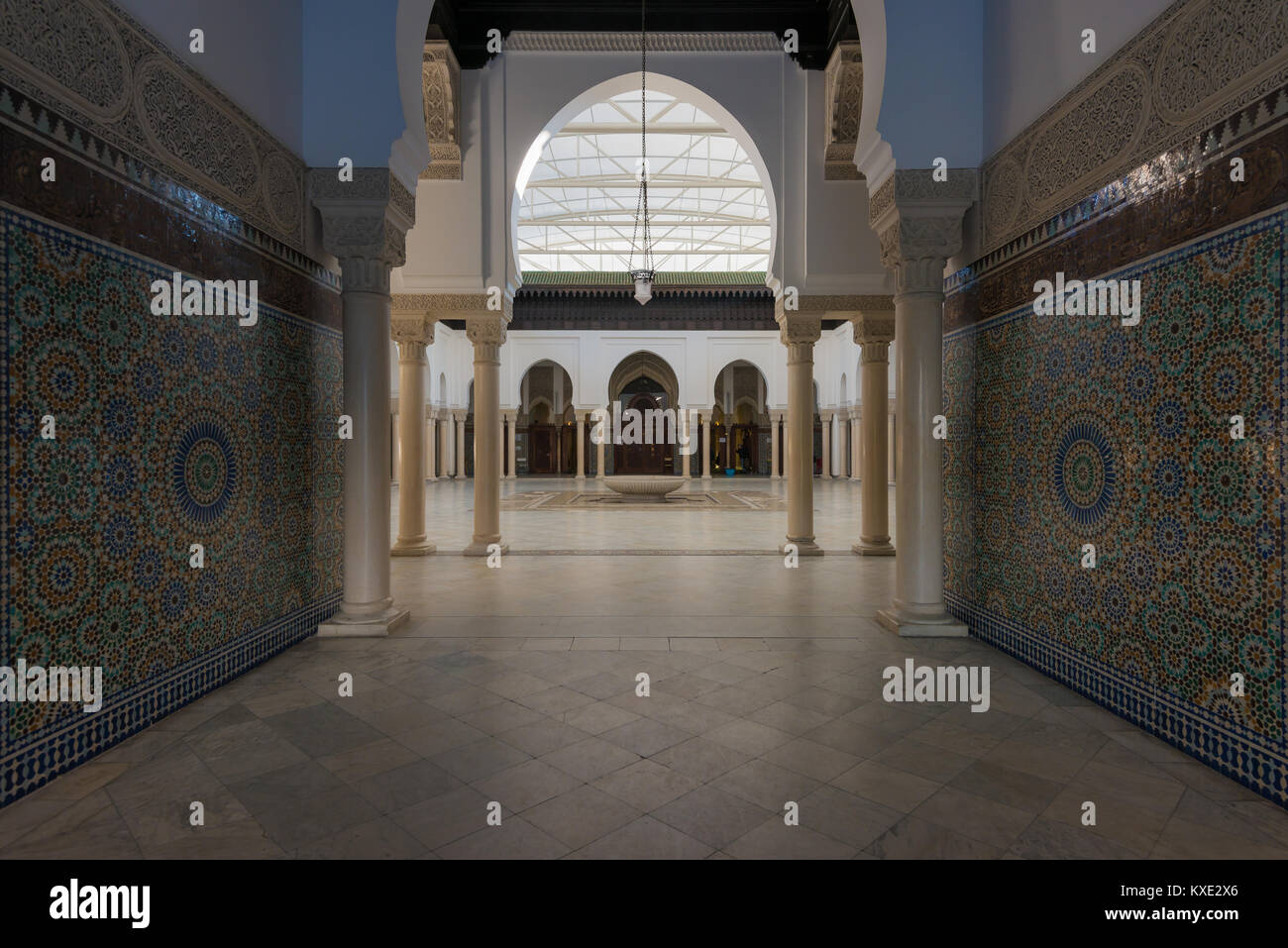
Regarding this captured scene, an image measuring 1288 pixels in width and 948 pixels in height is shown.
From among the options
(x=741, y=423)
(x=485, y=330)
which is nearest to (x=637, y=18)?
(x=485, y=330)

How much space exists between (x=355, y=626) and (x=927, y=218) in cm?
346

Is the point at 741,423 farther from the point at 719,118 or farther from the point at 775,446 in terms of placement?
the point at 719,118

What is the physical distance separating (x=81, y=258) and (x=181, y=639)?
1.31 metres

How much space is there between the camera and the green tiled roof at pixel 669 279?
671 inches

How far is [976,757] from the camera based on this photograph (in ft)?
6.70

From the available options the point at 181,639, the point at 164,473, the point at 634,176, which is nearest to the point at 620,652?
the point at 181,639

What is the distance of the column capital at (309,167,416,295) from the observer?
3.34 m

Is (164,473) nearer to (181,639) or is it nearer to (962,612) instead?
(181,639)

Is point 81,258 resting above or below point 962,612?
above

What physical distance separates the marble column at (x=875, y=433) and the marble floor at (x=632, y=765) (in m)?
2.90

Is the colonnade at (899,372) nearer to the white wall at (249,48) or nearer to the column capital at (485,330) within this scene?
the white wall at (249,48)

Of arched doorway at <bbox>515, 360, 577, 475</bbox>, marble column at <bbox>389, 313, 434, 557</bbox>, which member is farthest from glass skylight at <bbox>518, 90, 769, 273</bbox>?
marble column at <bbox>389, 313, 434, 557</bbox>

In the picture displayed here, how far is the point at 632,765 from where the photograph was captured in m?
2.00

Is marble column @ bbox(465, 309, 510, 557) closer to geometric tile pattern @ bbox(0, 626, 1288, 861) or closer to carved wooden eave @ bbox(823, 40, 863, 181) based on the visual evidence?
carved wooden eave @ bbox(823, 40, 863, 181)
